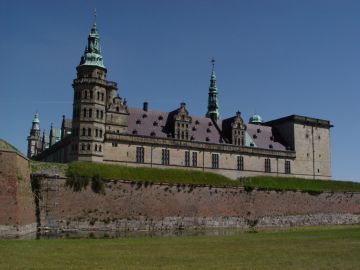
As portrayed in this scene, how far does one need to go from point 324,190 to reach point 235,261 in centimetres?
4055

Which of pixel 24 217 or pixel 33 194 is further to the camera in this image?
pixel 33 194

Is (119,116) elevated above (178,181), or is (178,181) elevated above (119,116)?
(119,116)

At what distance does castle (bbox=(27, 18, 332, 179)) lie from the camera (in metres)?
46.8

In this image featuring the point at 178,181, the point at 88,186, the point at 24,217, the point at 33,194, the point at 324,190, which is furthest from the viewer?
the point at 324,190

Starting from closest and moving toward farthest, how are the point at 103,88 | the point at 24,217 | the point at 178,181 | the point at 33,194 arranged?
the point at 24,217 → the point at 33,194 → the point at 178,181 → the point at 103,88

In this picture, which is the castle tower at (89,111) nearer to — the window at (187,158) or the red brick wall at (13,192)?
the window at (187,158)

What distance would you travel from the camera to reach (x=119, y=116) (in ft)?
163

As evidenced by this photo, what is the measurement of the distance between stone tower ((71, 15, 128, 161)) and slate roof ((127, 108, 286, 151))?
10.9 feet

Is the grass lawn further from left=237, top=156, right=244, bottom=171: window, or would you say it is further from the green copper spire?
left=237, top=156, right=244, bottom=171: window

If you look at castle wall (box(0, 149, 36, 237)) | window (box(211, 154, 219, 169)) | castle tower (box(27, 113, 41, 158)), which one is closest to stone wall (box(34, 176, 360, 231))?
castle wall (box(0, 149, 36, 237))

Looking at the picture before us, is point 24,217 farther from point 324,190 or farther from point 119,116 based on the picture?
point 324,190

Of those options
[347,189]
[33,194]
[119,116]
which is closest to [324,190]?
[347,189]

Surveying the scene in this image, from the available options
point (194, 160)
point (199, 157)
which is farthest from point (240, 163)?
point (194, 160)

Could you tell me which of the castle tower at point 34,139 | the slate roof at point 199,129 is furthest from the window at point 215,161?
the castle tower at point 34,139
